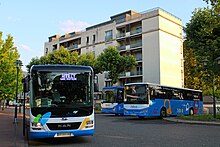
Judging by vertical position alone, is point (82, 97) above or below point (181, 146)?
above

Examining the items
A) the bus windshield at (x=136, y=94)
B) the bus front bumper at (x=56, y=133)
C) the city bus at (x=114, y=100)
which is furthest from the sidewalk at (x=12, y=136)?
the city bus at (x=114, y=100)

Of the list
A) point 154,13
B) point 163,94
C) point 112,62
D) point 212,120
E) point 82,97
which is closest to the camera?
point 82,97

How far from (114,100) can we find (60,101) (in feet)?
61.5

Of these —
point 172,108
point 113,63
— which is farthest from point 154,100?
point 113,63

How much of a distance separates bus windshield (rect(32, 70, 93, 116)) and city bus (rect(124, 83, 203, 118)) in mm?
11622

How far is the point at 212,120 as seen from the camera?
19.2 m

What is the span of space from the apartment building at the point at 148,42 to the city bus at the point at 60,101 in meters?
36.9

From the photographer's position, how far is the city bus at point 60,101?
32.7 feet

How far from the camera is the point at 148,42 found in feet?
157

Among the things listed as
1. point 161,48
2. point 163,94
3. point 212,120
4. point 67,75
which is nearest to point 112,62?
point 161,48

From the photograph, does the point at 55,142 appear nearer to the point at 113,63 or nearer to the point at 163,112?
the point at 163,112

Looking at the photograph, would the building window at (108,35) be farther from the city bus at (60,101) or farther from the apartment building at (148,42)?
the city bus at (60,101)

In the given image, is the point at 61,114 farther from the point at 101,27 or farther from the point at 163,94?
the point at 101,27

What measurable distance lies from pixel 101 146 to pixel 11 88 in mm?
27657
